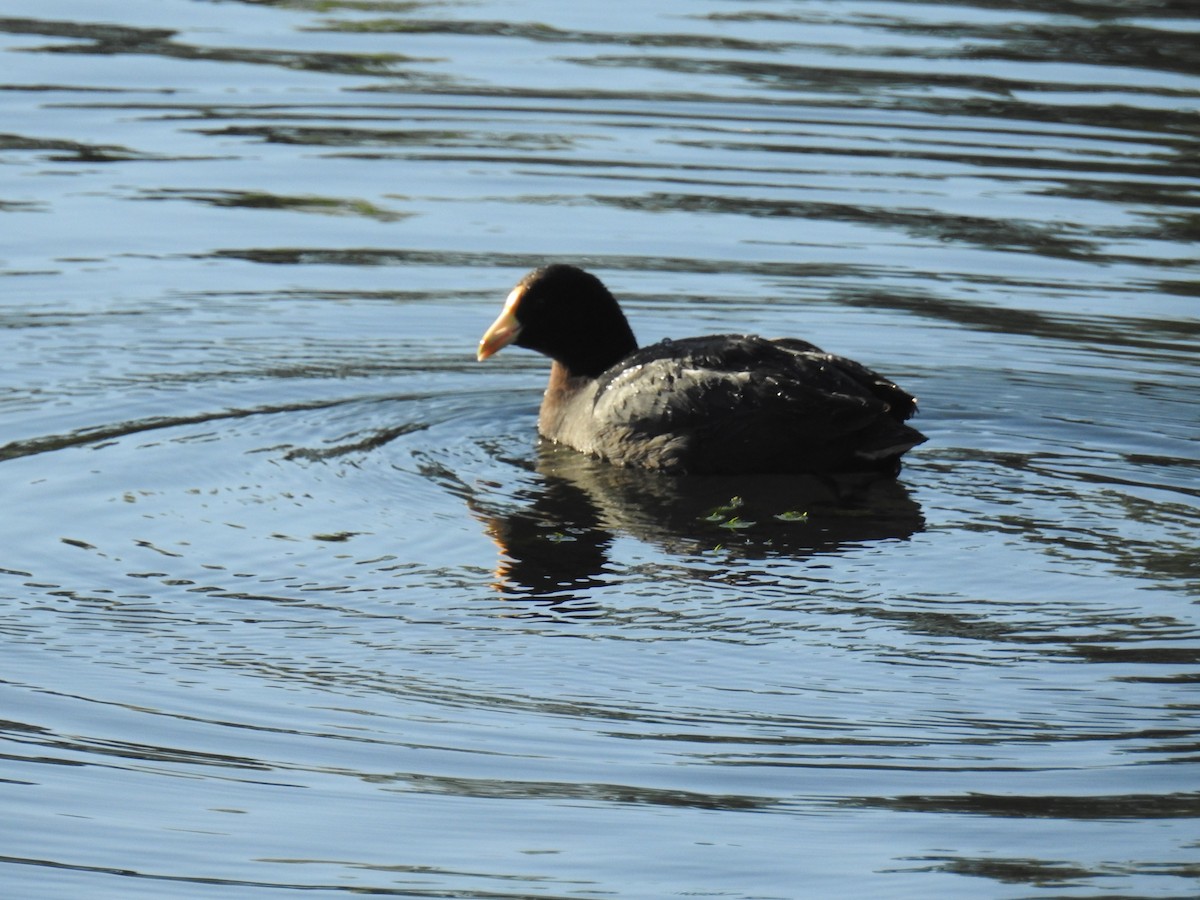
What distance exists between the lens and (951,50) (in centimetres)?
1738

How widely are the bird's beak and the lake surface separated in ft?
1.00

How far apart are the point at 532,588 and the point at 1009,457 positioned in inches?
103

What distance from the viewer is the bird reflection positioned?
832cm

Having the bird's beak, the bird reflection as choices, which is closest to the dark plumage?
the bird reflection

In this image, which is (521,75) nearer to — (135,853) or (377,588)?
(377,588)

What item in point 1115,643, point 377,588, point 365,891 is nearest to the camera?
point 365,891

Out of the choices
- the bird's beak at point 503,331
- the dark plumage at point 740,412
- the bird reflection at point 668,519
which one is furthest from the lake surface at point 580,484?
the bird's beak at point 503,331

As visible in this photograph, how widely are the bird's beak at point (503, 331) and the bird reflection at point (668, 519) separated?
86 cm

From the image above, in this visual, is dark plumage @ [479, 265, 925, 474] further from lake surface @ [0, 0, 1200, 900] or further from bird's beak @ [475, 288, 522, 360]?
bird's beak @ [475, 288, 522, 360]

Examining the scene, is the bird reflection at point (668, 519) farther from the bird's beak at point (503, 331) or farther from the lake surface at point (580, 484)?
the bird's beak at point (503, 331)

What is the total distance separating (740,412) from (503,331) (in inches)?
61.7

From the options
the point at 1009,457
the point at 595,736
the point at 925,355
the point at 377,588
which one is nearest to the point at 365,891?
the point at 595,736

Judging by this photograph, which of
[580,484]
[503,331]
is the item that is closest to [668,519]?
[580,484]

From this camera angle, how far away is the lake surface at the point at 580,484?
6.08 metres
